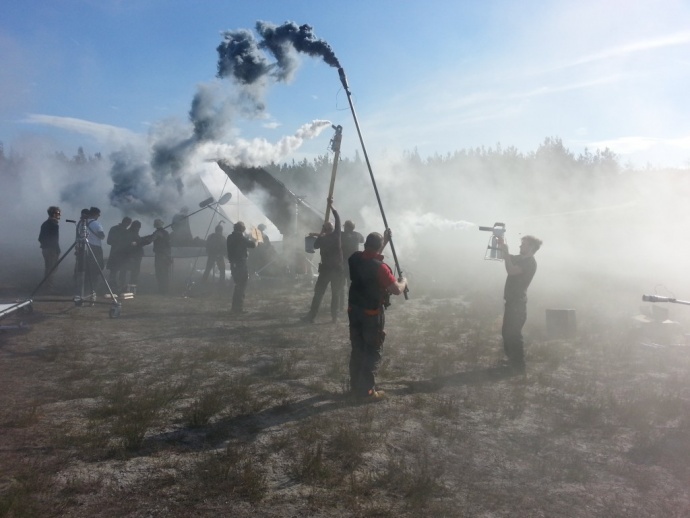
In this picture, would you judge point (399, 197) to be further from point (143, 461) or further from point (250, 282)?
point (143, 461)

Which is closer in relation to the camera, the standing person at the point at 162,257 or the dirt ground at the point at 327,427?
the dirt ground at the point at 327,427

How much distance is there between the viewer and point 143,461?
4328 millimetres

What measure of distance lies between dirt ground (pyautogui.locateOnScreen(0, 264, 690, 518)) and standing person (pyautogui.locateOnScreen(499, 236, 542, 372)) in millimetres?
287

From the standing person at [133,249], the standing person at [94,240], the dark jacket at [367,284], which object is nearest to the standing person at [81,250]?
the standing person at [94,240]

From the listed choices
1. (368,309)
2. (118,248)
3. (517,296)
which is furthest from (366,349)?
(118,248)

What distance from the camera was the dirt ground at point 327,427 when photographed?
3.90 meters

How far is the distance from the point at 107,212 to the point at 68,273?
903cm

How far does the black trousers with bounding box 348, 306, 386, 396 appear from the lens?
607cm

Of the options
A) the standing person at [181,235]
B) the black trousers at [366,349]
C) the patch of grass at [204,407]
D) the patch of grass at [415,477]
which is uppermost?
the standing person at [181,235]

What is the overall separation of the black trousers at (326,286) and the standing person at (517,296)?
375 cm

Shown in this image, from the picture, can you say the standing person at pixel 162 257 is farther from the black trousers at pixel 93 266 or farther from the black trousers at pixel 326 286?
the black trousers at pixel 326 286

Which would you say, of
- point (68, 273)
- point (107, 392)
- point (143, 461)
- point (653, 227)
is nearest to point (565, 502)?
point (143, 461)

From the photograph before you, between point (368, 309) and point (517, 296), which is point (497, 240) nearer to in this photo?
point (517, 296)

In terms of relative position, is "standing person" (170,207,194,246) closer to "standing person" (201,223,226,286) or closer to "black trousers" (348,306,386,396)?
"standing person" (201,223,226,286)
